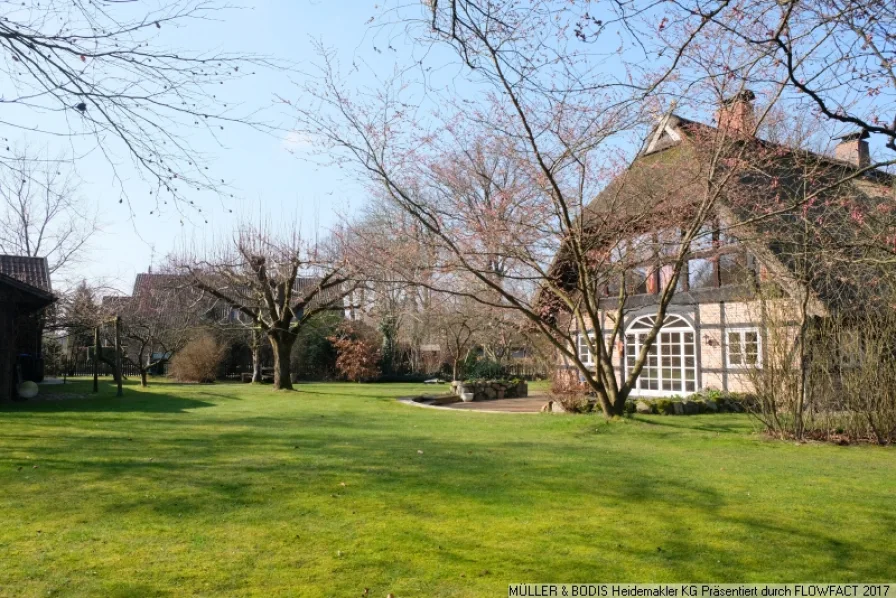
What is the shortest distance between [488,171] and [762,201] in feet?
16.9

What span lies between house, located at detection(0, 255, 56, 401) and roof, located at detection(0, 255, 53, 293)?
11.7 feet

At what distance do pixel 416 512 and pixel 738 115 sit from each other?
793cm

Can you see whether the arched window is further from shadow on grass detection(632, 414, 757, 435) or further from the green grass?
the green grass

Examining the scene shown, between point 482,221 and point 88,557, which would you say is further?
point 482,221

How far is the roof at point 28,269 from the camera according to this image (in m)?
25.1

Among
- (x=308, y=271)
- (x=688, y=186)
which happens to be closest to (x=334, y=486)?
(x=688, y=186)

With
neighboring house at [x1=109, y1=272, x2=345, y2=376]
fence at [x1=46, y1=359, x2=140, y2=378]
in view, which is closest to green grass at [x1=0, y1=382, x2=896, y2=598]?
neighboring house at [x1=109, y1=272, x2=345, y2=376]

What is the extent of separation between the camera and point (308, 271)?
85.4ft

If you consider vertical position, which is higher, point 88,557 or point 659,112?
point 659,112

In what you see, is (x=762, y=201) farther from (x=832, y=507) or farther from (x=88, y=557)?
(x=88, y=557)

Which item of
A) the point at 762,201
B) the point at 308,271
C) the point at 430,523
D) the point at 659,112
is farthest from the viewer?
the point at 308,271

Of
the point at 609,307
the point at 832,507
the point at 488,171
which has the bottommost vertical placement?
the point at 832,507

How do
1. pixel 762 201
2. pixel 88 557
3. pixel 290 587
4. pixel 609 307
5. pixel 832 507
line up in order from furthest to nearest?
pixel 609 307 → pixel 762 201 → pixel 832 507 → pixel 88 557 → pixel 290 587

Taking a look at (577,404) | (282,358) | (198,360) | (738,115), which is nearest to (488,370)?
(282,358)
